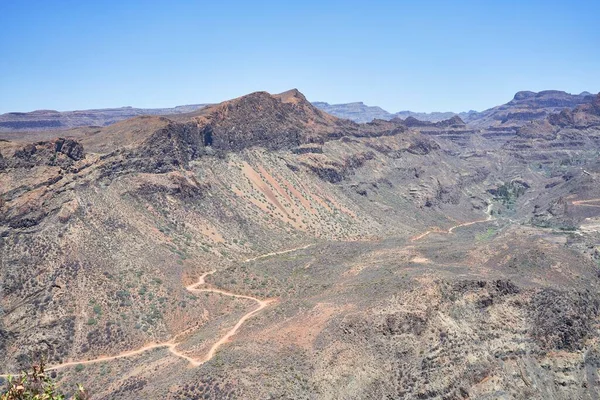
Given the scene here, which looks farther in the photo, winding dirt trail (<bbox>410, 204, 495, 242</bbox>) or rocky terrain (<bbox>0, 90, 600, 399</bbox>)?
winding dirt trail (<bbox>410, 204, 495, 242</bbox>)

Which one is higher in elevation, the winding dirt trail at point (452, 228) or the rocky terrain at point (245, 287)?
the rocky terrain at point (245, 287)

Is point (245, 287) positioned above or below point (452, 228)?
above

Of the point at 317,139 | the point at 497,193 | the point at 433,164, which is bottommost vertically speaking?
the point at 497,193

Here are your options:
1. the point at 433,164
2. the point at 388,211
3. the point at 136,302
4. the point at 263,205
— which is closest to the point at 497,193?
the point at 433,164

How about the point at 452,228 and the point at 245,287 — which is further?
the point at 452,228

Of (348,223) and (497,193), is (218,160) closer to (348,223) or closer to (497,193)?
(348,223)

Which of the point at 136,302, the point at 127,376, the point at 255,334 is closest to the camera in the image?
the point at 127,376

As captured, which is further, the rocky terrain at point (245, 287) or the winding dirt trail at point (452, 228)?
the winding dirt trail at point (452, 228)

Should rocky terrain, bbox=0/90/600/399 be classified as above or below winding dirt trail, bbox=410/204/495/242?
above
